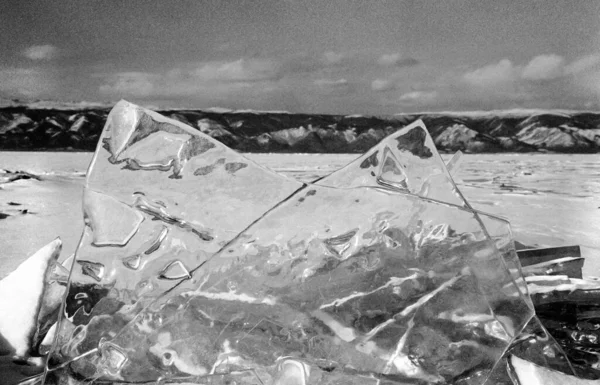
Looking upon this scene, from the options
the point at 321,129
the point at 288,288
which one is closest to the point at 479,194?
the point at 321,129

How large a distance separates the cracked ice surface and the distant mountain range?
0.50 meters

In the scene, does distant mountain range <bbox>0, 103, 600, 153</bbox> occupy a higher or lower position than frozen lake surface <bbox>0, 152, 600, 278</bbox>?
higher

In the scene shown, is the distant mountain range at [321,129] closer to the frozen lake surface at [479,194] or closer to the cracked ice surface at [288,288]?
the frozen lake surface at [479,194]

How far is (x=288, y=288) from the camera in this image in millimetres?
280

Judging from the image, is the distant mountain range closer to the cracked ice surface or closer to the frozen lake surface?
the frozen lake surface

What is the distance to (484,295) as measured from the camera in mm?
271

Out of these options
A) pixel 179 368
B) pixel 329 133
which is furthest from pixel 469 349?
pixel 329 133

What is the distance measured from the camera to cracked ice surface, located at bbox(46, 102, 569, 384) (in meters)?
0.27

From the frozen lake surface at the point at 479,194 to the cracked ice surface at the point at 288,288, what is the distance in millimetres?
498

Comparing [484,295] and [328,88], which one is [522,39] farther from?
[484,295]

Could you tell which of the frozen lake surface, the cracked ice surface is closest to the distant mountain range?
the frozen lake surface

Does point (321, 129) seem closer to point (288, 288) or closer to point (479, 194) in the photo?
point (479, 194)

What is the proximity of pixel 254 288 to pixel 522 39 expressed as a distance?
0.69 meters

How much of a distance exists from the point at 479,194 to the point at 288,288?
2.06 ft
